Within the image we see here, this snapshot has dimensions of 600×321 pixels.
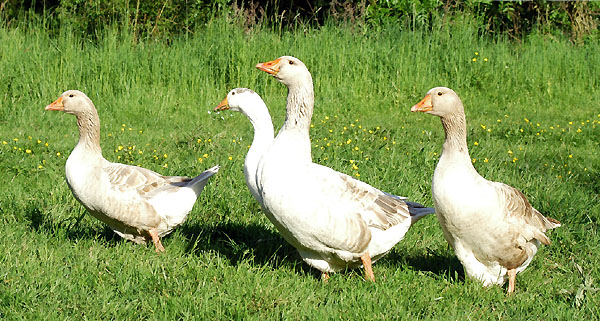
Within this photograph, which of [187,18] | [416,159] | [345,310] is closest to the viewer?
[345,310]

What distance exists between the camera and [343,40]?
1110 centimetres

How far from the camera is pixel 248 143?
8.14m

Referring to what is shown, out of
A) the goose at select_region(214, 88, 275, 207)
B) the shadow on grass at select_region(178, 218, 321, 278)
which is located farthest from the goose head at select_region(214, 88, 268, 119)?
the shadow on grass at select_region(178, 218, 321, 278)

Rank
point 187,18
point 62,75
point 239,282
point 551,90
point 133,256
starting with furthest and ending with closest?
1. point 187,18
2. point 551,90
3. point 62,75
4. point 133,256
5. point 239,282

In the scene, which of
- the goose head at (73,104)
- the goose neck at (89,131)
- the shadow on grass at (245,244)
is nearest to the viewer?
the shadow on grass at (245,244)

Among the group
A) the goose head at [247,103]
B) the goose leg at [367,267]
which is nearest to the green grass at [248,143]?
the goose leg at [367,267]

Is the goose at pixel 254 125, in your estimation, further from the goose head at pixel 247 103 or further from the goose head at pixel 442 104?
the goose head at pixel 442 104

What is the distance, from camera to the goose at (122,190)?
530 cm

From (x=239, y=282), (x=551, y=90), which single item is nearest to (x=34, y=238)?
(x=239, y=282)

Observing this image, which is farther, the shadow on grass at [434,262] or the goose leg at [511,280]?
the shadow on grass at [434,262]

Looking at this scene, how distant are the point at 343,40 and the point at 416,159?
408cm

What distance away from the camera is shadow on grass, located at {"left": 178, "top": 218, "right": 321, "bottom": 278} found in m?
5.29

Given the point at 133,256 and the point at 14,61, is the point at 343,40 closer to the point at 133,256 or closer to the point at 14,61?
the point at 14,61

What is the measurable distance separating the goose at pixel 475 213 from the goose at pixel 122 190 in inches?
77.0
